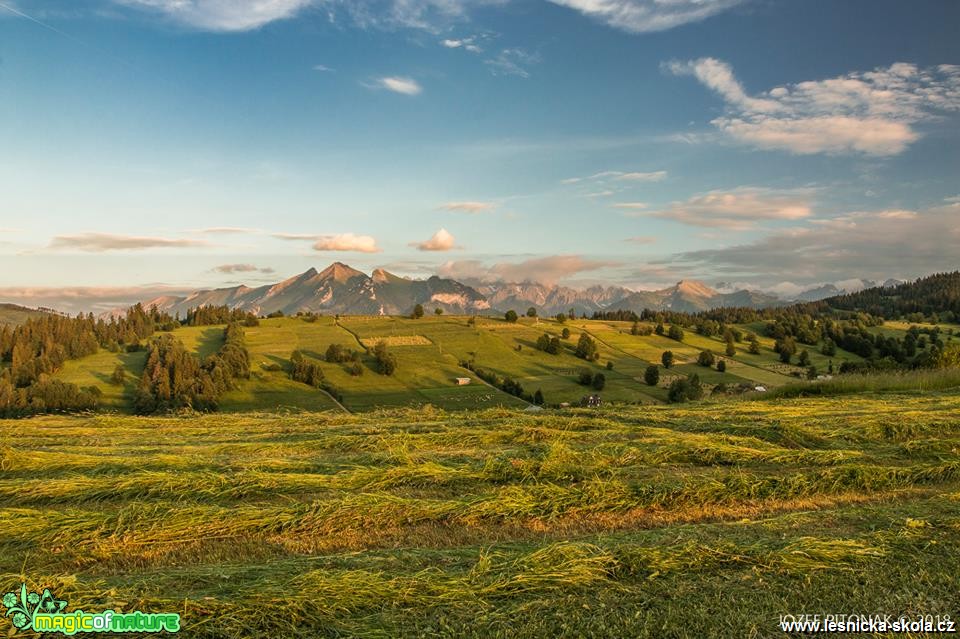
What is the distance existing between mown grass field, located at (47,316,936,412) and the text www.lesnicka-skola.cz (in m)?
70.1

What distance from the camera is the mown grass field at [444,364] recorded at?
88.6m

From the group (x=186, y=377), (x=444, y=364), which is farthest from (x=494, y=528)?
(x=444, y=364)

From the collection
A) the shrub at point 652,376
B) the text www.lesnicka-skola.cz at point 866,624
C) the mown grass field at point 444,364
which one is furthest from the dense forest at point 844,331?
the text www.lesnicka-skola.cz at point 866,624

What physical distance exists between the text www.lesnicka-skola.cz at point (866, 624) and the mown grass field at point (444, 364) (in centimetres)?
7012

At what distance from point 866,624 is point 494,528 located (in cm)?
375

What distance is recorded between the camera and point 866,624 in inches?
172

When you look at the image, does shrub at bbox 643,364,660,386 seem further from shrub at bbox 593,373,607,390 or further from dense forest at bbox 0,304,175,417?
dense forest at bbox 0,304,175,417

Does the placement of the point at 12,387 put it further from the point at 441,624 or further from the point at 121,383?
the point at 441,624

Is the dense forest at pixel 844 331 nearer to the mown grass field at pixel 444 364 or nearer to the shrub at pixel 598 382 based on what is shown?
the mown grass field at pixel 444 364

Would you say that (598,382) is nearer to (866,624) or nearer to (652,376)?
(652,376)

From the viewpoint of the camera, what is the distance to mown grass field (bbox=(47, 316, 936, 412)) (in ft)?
291

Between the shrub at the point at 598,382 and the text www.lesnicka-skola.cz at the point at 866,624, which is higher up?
the text www.lesnicka-skola.cz at the point at 866,624

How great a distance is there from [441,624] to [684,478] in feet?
16.9

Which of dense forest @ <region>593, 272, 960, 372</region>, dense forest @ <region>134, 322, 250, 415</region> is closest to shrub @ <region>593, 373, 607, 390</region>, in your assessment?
dense forest @ <region>593, 272, 960, 372</region>
